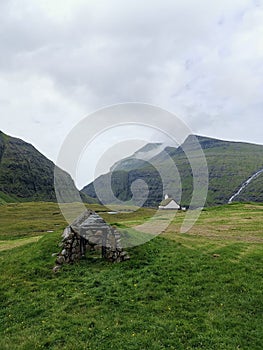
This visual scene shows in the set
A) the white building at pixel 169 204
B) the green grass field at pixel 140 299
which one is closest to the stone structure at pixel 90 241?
the green grass field at pixel 140 299

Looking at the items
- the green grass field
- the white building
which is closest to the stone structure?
the green grass field

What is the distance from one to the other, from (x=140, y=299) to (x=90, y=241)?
819cm

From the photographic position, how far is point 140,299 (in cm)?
1623

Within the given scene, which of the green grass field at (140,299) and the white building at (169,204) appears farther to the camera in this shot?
the white building at (169,204)

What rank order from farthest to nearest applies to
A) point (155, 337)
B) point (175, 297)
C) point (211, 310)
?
point (175, 297)
point (211, 310)
point (155, 337)

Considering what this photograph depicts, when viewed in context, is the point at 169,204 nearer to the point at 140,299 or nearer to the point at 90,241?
the point at 90,241

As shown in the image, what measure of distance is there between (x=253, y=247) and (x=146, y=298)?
1109 centimetres

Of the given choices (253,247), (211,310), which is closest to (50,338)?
(211,310)

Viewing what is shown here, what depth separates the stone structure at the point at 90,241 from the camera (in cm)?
2162

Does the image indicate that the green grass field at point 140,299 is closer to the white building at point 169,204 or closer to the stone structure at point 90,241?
the stone structure at point 90,241

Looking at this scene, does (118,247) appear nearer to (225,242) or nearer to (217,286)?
(217,286)

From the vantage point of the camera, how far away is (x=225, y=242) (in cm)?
→ 2534

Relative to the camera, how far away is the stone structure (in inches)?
851

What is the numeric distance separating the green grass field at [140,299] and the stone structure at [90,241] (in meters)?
0.72
